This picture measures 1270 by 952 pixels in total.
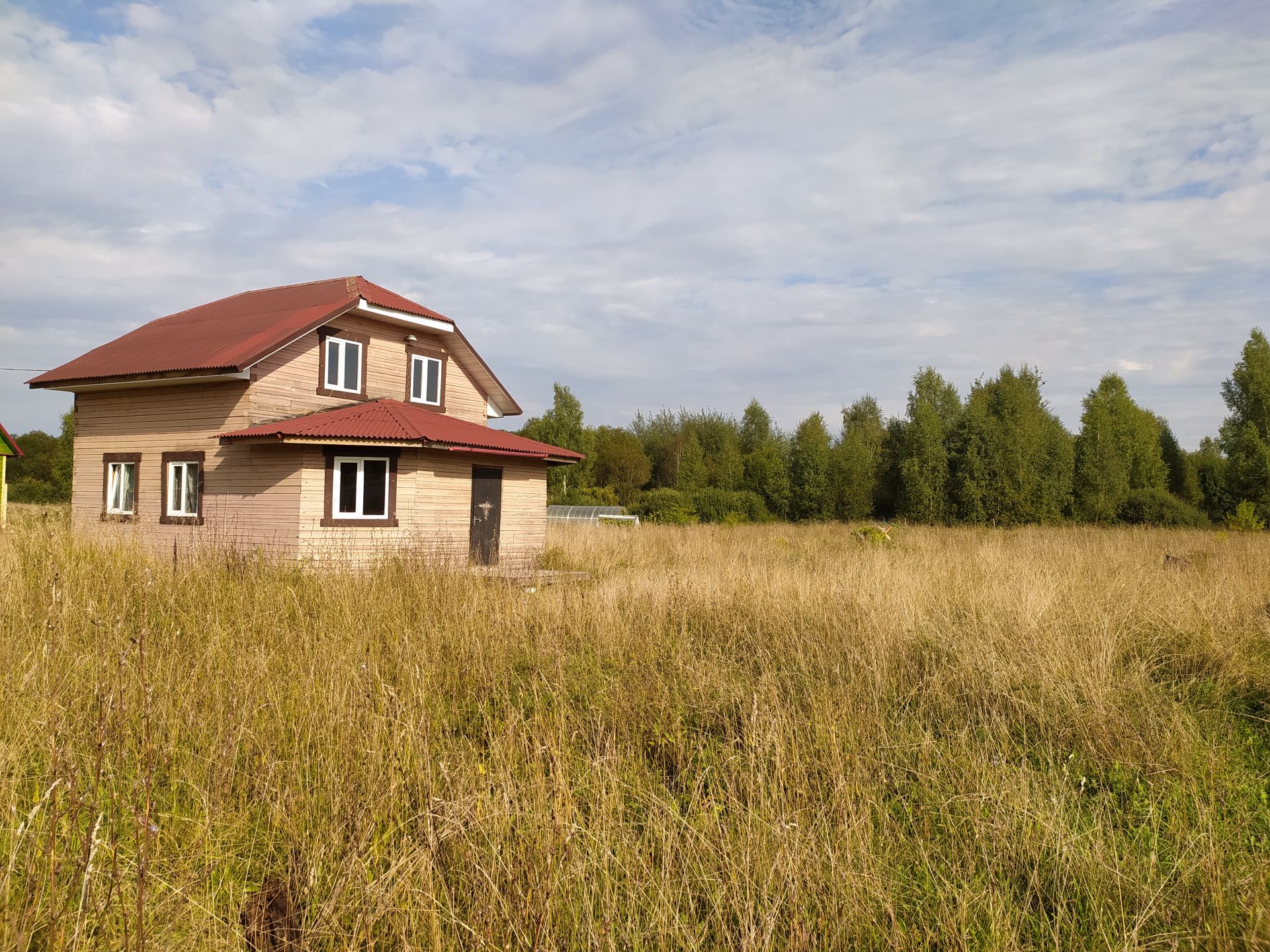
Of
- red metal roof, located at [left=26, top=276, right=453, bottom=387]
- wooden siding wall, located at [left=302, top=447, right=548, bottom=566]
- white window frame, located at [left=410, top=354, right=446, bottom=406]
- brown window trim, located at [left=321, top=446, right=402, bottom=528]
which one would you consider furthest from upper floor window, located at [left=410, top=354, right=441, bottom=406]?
brown window trim, located at [left=321, top=446, right=402, bottom=528]

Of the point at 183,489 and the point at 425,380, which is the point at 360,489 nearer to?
the point at 183,489

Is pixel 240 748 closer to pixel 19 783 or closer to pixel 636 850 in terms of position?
pixel 19 783

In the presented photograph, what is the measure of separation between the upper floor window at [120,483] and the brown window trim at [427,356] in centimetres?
607

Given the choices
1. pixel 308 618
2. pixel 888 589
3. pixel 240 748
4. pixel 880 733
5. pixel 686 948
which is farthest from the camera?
pixel 888 589

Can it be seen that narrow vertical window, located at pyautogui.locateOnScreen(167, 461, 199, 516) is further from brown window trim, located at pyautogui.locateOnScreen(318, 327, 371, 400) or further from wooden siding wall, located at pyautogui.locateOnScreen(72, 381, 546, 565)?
brown window trim, located at pyautogui.locateOnScreen(318, 327, 371, 400)

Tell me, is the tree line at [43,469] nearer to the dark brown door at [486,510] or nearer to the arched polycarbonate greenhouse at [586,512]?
the arched polycarbonate greenhouse at [586,512]

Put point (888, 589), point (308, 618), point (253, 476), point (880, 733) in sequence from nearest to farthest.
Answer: point (880, 733), point (308, 618), point (888, 589), point (253, 476)

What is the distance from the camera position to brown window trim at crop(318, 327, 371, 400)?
16656 millimetres

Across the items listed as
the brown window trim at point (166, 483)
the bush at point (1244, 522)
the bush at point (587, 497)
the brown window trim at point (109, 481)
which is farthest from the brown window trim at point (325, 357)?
the bush at point (587, 497)

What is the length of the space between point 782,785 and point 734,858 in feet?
2.35

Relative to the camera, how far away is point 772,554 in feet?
55.8

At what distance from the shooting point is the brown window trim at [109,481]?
16797mm

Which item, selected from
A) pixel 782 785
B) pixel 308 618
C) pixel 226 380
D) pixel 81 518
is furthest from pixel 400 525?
pixel 782 785

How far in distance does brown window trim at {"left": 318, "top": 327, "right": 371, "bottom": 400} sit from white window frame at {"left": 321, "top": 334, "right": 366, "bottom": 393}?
14 mm
